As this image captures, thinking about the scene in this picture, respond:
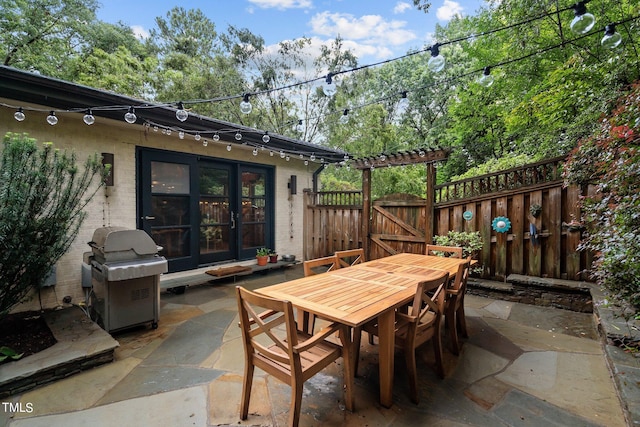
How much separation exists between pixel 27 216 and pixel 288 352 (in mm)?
2654

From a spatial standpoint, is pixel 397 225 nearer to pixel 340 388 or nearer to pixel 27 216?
pixel 340 388

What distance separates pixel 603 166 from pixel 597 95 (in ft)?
7.67

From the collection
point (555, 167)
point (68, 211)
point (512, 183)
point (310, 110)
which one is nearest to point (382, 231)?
point (512, 183)

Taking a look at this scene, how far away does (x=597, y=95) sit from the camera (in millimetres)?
3961

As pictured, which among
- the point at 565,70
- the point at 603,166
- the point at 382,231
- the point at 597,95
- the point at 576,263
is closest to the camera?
the point at 603,166

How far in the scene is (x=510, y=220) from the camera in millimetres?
4102

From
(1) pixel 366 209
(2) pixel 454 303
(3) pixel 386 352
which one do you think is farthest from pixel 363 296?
(1) pixel 366 209

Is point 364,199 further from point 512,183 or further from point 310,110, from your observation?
point 310,110

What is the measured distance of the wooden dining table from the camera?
1667 millimetres

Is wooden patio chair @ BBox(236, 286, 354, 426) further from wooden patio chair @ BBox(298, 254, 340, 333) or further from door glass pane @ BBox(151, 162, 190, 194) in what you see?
door glass pane @ BBox(151, 162, 190, 194)

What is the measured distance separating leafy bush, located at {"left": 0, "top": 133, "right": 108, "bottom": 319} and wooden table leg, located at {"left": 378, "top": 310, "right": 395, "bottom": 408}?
3.04 metres

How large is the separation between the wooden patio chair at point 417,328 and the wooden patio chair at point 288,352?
449 mm

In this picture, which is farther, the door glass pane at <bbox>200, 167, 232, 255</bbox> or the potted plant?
the potted plant

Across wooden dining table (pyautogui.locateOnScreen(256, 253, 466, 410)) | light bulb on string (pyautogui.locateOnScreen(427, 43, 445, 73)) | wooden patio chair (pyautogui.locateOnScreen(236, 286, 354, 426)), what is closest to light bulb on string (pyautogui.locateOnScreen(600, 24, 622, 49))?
light bulb on string (pyautogui.locateOnScreen(427, 43, 445, 73))
